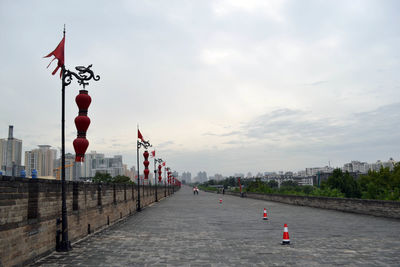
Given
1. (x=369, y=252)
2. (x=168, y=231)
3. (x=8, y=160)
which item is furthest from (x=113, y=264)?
(x=8, y=160)

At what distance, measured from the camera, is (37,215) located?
8664 millimetres

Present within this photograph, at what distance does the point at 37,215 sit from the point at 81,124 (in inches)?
108

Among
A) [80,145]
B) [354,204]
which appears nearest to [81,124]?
[80,145]

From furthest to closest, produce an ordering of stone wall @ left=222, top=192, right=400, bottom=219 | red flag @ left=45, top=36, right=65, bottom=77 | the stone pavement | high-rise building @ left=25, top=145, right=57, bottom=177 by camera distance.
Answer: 1. high-rise building @ left=25, top=145, right=57, bottom=177
2. stone wall @ left=222, top=192, right=400, bottom=219
3. red flag @ left=45, top=36, right=65, bottom=77
4. the stone pavement

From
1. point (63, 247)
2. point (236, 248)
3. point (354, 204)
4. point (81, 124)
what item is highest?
point (81, 124)

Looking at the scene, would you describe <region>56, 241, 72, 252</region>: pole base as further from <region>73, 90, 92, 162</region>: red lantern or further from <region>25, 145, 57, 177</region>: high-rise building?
<region>25, 145, 57, 177</region>: high-rise building

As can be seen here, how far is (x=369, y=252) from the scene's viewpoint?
880 cm

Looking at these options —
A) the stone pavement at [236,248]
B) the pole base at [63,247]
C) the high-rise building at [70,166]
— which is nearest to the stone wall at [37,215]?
the pole base at [63,247]

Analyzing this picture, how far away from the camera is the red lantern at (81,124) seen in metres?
9.55

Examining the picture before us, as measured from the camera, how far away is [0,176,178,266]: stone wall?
23.3 ft

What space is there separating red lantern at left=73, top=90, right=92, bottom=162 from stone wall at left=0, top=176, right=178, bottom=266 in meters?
1.25

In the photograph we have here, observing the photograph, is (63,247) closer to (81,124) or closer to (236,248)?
(81,124)

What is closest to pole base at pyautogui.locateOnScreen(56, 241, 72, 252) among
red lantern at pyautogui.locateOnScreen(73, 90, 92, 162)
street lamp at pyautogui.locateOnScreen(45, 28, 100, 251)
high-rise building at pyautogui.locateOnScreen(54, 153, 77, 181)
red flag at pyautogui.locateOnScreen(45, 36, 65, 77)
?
street lamp at pyautogui.locateOnScreen(45, 28, 100, 251)

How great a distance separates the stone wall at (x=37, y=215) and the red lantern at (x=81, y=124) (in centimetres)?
125
